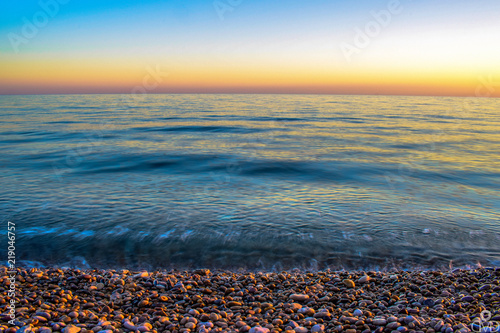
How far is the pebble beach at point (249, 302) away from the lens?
4.94 meters

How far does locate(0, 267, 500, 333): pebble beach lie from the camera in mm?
Answer: 4938

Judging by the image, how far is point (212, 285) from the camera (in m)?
6.69

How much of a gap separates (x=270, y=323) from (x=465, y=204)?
39.9 feet

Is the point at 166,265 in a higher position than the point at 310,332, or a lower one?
lower

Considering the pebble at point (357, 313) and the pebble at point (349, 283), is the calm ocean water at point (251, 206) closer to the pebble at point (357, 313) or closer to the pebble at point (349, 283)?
the pebble at point (349, 283)

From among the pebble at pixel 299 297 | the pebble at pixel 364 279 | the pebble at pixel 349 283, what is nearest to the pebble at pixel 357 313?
the pebble at pixel 299 297

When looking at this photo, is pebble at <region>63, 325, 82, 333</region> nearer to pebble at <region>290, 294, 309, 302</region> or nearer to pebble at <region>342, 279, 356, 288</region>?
pebble at <region>290, 294, 309, 302</region>

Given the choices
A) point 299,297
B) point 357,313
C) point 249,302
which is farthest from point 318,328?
point 249,302

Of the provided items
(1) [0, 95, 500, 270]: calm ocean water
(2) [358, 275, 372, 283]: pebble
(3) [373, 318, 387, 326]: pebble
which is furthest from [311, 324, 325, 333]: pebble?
(1) [0, 95, 500, 270]: calm ocean water

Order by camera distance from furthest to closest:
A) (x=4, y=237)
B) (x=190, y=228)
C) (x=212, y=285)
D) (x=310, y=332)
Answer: (x=190, y=228)
(x=4, y=237)
(x=212, y=285)
(x=310, y=332)

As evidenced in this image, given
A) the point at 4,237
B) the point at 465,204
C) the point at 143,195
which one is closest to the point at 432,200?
the point at 465,204

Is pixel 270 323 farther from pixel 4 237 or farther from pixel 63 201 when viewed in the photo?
pixel 63 201

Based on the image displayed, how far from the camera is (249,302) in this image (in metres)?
6.04

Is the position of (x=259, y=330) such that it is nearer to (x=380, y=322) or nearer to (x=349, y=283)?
(x=380, y=322)
